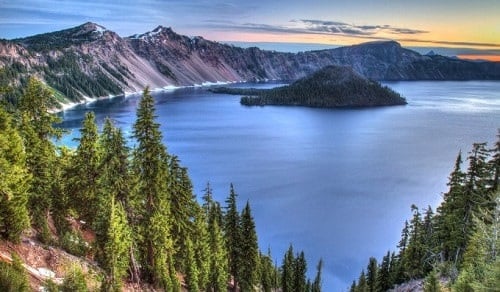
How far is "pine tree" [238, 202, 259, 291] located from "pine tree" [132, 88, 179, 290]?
14241 mm

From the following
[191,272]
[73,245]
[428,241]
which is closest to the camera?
[73,245]

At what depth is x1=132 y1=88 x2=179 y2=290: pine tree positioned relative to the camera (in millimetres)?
31386

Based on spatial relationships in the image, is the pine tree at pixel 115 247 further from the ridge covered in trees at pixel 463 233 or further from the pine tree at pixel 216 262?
the ridge covered in trees at pixel 463 233

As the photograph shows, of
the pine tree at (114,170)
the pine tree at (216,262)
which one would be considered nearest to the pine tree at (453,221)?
the pine tree at (216,262)

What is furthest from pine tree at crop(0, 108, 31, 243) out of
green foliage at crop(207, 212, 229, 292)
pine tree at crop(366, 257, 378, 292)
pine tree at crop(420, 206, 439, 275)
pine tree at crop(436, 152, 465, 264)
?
pine tree at crop(366, 257, 378, 292)

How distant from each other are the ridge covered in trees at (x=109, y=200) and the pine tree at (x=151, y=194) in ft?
0.24

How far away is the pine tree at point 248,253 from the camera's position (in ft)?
156

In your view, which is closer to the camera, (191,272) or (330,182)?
(191,272)

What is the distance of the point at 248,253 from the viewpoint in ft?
157

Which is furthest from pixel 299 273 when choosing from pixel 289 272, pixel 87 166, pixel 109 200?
pixel 109 200

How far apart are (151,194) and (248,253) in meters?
18.7

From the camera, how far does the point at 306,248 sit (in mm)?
79688

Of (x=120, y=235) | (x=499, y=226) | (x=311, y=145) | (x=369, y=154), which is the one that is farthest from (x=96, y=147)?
(x=311, y=145)

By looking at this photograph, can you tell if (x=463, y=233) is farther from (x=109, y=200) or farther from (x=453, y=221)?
(x=109, y=200)
